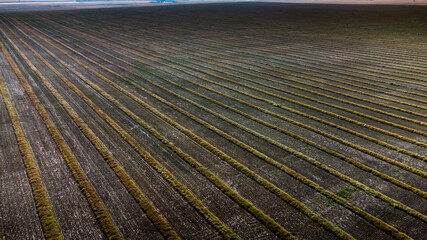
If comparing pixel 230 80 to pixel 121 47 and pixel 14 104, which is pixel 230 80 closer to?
pixel 14 104

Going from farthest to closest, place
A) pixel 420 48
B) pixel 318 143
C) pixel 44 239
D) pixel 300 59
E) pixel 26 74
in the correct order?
1. pixel 420 48
2. pixel 300 59
3. pixel 26 74
4. pixel 318 143
5. pixel 44 239

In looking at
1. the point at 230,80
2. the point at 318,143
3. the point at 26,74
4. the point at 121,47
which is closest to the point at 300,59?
the point at 230,80

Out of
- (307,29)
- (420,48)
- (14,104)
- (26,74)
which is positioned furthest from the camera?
(307,29)

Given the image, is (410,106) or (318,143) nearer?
(318,143)

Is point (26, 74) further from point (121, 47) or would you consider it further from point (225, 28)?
point (225, 28)

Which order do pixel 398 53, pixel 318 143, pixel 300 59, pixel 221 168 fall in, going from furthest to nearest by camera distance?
1. pixel 398 53
2. pixel 300 59
3. pixel 318 143
4. pixel 221 168

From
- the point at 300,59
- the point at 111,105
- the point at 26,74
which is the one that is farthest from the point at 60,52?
the point at 300,59
